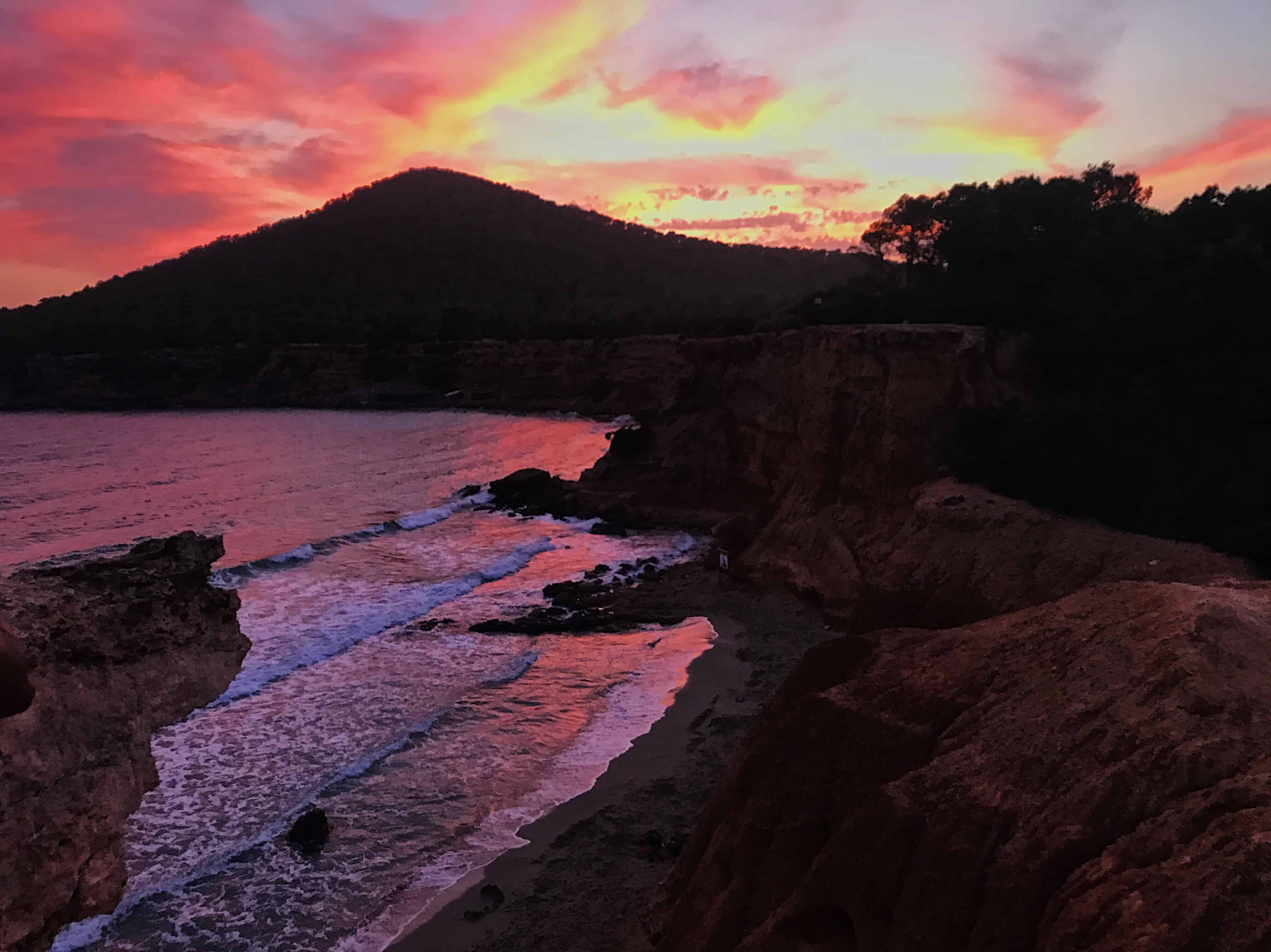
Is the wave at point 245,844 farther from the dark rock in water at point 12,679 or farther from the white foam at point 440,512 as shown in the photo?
the white foam at point 440,512

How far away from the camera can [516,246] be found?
166m

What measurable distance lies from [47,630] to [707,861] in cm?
556

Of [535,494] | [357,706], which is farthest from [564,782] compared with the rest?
[535,494]

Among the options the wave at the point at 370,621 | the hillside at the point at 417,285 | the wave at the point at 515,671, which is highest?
the hillside at the point at 417,285

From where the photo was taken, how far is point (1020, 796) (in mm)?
5324

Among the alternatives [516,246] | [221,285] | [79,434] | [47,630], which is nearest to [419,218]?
[516,246]

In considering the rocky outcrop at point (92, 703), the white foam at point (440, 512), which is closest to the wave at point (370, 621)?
the white foam at point (440, 512)

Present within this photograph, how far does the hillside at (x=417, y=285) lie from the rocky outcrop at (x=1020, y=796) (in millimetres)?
74095

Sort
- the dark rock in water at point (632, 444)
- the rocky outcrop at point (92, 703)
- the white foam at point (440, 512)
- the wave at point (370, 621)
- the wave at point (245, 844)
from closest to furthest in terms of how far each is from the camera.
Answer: the rocky outcrop at point (92, 703) → the wave at point (245, 844) → the wave at point (370, 621) → the white foam at point (440, 512) → the dark rock in water at point (632, 444)

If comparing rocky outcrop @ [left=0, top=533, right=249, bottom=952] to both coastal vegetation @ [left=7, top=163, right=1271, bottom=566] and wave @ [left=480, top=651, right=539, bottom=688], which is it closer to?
wave @ [left=480, top=651, right=539, bottom=688]

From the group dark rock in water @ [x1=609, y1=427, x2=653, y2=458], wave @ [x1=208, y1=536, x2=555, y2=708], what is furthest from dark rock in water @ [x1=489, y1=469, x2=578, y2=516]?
wave @ [x1=208, y1=536, x2=555, y2=708]

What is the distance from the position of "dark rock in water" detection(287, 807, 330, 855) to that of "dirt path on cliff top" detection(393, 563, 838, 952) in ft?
8.36

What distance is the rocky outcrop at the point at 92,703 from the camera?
196 inches

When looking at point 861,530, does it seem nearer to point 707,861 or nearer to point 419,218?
point 707,861
